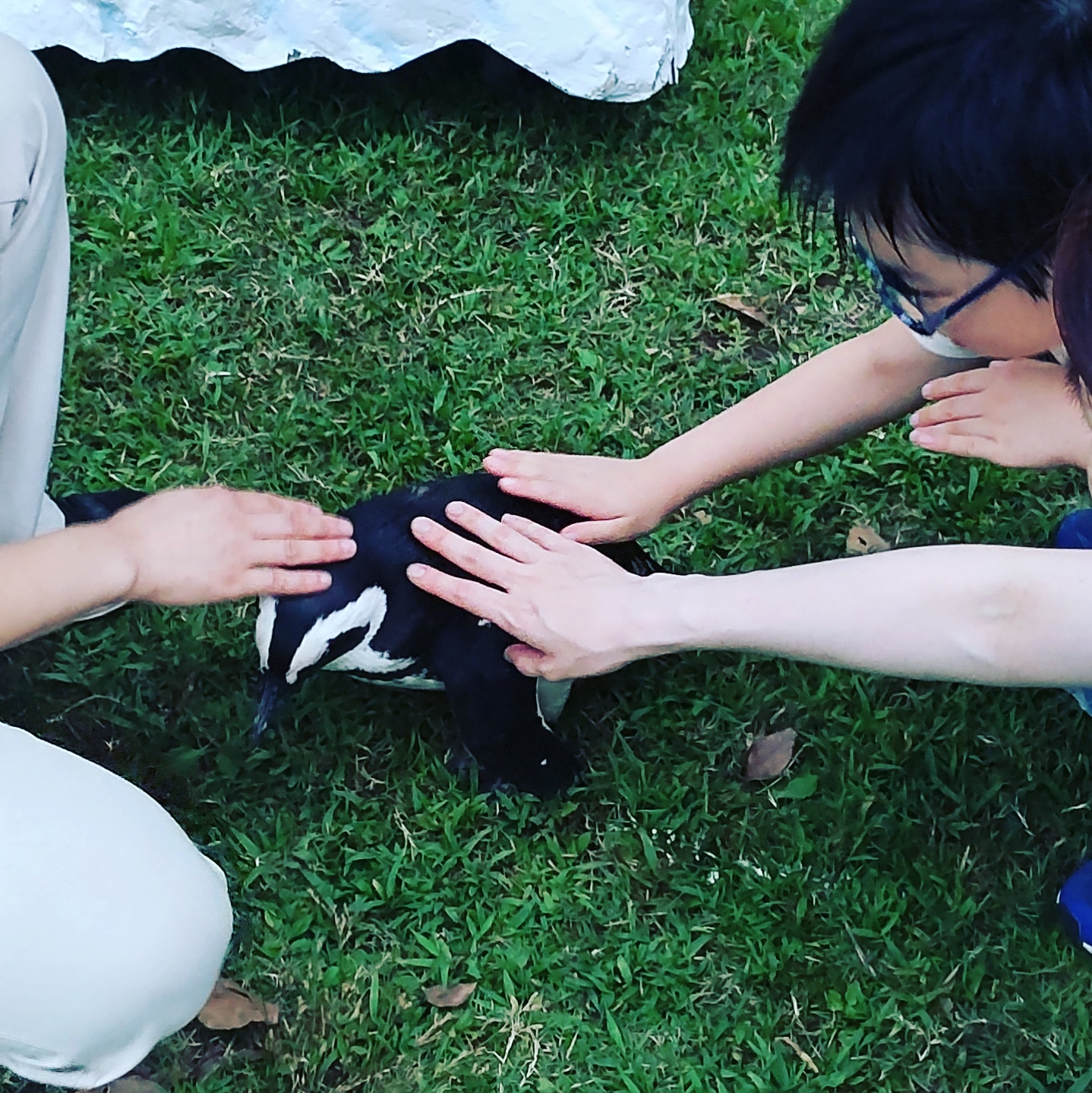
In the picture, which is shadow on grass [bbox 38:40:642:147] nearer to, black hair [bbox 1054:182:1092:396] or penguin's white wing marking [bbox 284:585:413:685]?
penguin's white wing marking [bbox 284:585:413:685]

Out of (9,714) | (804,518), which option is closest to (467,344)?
(804,518)

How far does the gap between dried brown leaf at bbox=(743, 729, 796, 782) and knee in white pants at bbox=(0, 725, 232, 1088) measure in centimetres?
70

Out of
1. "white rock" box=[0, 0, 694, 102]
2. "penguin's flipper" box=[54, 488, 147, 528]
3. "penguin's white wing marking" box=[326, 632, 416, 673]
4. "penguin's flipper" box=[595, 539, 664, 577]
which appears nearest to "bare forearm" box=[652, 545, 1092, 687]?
"penguin's flipper" box=[595, 539, 664, 577]

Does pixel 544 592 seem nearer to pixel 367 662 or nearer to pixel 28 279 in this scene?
pixel 367 662

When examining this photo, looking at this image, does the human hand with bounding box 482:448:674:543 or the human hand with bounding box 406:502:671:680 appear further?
the human hand with bounding box 482:448:674:543

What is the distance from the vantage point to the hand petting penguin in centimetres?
133

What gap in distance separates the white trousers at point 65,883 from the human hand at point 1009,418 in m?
0.94

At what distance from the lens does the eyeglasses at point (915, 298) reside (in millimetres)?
1153

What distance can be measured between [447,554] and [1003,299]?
61cm

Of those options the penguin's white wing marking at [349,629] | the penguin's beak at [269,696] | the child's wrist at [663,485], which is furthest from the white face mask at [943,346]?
the penguin's beak at [269,696]

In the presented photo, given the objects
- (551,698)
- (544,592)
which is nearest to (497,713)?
(551,698)

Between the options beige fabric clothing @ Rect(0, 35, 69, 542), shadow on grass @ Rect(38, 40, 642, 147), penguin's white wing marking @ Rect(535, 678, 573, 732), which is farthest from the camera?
shadow on grass @ Rect(38, 40, 642, 147)

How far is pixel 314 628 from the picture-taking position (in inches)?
52.1

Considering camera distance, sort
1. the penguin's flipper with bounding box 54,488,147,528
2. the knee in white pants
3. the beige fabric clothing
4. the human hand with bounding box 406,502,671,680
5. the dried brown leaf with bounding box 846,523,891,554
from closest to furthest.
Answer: the knee in white pants < the beige fabric clothing < the human hand with bounding box 406,502,671,680 < the penguin's flipper with bounding box 54,488,147,528 < the dried brown leaf with bounding box 846,523,891,554
